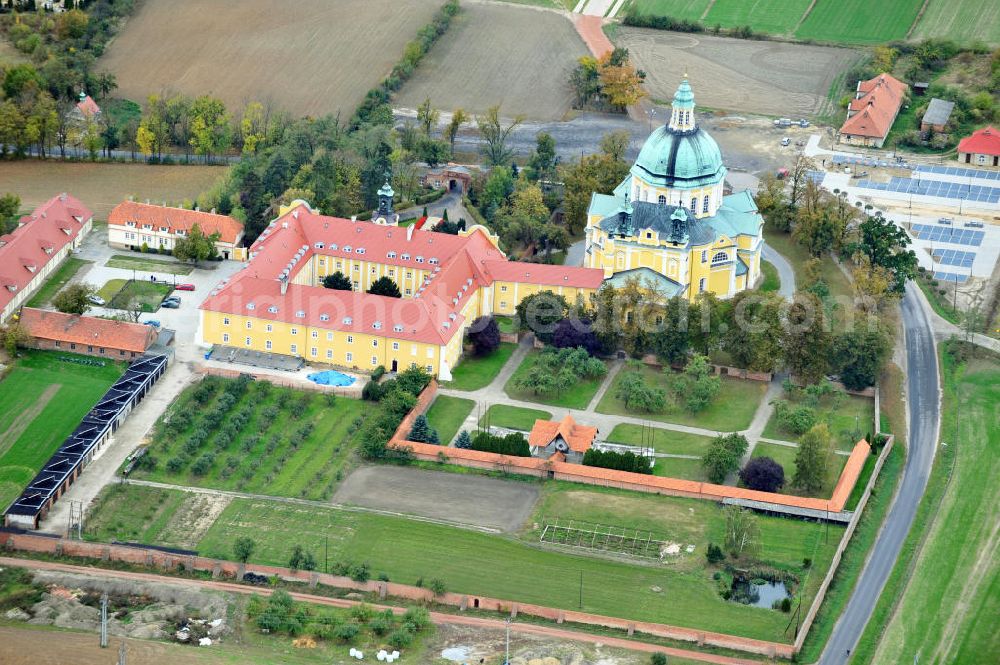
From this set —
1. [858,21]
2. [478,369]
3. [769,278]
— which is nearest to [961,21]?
[858,21]

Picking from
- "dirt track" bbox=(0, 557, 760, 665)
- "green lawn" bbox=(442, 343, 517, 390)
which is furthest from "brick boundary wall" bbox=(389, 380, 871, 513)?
"dirt track" bbox=(0, 557, 760, 665)

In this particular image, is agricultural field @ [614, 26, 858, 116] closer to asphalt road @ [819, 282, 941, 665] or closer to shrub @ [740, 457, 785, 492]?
asphalt road @ [819, 282, 941, 665]

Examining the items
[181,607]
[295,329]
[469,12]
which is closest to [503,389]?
[295,329]

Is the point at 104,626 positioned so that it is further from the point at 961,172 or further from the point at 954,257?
the point at 961,172

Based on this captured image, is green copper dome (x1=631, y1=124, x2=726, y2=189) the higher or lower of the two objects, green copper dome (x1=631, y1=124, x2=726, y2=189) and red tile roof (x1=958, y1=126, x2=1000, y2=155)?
the higher

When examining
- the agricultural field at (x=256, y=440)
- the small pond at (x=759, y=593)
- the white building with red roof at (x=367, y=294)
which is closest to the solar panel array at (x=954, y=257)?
the white building with red roof at (x=367, y=294)

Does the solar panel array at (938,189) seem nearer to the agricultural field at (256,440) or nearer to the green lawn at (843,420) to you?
the green lawn at (843,420)
